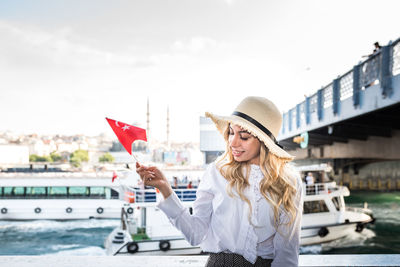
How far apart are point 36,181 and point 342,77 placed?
1864 cm

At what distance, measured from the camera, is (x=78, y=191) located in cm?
2177

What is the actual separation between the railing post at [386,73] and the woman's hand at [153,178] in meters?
7.58

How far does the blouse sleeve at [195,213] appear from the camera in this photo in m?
1.48

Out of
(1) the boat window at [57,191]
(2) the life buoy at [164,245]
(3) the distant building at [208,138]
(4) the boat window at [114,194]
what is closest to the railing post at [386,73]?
(2) the life buoy at [164,245]

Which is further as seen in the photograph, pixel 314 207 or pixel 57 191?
pixel 57 191

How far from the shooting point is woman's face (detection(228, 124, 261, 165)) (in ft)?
5.22

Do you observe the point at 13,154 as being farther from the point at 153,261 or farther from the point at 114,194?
the point at 153,261

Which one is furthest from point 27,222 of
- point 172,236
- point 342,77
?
point 342,77

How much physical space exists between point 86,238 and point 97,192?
4.88m

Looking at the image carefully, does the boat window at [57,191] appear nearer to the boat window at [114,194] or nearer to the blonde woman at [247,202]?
the boat window at [114,194]

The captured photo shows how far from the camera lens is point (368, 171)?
115 feet

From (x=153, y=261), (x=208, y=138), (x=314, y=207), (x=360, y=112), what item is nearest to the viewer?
(x=153, y=261)

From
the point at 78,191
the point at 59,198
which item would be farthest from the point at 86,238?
the point at 59,198

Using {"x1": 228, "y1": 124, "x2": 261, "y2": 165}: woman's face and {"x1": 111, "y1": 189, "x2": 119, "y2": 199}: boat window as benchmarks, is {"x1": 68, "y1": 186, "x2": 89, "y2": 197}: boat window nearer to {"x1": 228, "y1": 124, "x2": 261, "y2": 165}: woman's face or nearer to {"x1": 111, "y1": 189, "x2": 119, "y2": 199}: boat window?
{"x1": 111, "y1": 189, "x2": 119, "y2": 199}: boat window
